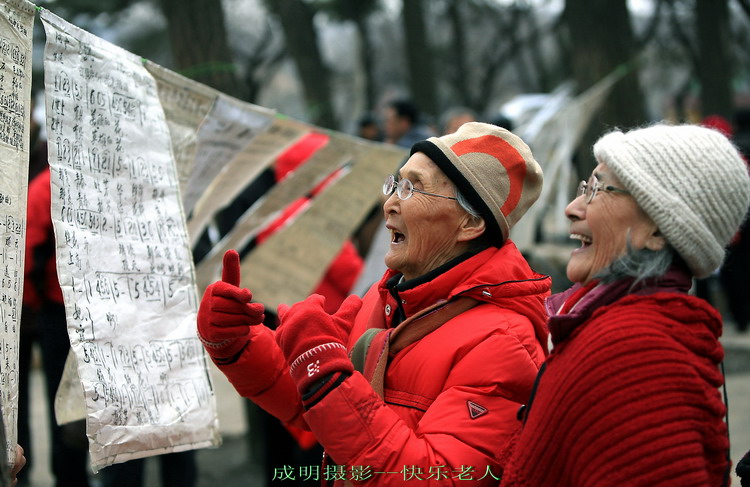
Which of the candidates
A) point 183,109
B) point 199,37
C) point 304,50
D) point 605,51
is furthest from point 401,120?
point 304,50

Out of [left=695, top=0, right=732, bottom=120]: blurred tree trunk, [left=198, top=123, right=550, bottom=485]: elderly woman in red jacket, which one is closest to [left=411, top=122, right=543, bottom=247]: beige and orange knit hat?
[left=198, top=123, right=550, bottom=485]: elderly woman in red jacket

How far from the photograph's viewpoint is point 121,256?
2439 mm

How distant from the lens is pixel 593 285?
78.7 inches

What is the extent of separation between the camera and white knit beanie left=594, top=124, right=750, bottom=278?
1.85 m

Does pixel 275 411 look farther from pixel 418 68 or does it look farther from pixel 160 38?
pixel 160 38

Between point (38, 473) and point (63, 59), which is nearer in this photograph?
point (63, 59)

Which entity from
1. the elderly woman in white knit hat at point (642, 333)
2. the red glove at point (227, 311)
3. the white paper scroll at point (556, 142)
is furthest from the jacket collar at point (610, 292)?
the white paper scroll at point (556, 142)

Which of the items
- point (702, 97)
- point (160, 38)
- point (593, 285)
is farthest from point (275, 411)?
point (160, 38)

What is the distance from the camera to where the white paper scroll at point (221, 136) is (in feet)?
10.6

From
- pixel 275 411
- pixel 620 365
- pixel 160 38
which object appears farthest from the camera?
pixel 160 38

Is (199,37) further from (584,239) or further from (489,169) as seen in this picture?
(584,239)

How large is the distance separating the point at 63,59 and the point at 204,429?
1130mm

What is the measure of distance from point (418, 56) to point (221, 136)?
40.6ft

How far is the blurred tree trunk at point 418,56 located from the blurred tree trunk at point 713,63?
4579 millimetres
